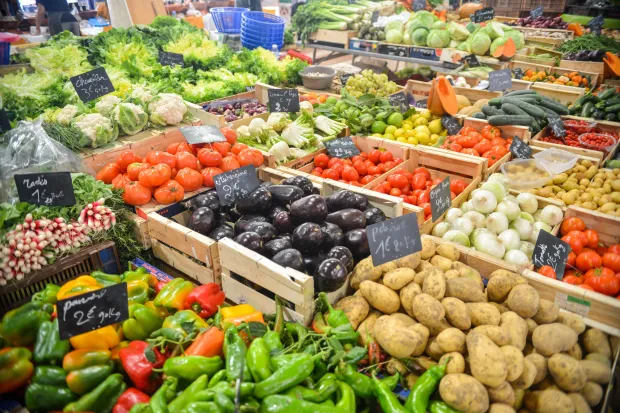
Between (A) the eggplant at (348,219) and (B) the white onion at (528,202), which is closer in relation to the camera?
(A) the eggplant at (348,219)

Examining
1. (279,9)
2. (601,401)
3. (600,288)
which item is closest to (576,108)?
(600,288)

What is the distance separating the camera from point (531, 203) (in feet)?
10.1

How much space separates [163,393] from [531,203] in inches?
106

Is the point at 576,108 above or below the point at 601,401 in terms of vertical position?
above

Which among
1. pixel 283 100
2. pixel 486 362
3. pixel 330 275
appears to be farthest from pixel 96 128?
pixel 486 362

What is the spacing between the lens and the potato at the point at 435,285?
1.97 m

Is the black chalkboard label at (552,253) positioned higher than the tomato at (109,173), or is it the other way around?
the tomato at (109,173)

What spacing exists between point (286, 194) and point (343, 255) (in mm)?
608

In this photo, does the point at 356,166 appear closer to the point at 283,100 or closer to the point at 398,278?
the point at 283,100

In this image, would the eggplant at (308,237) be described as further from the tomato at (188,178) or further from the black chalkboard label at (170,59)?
the black chalkboard label at (170,59)

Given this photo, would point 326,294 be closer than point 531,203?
Yes

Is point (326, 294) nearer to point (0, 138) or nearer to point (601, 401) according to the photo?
point (601, 401)

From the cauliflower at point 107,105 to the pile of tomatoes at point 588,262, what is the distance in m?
3.32

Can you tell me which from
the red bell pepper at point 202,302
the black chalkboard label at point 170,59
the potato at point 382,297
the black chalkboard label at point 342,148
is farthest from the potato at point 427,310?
the black chalkboard label at point 170,59
